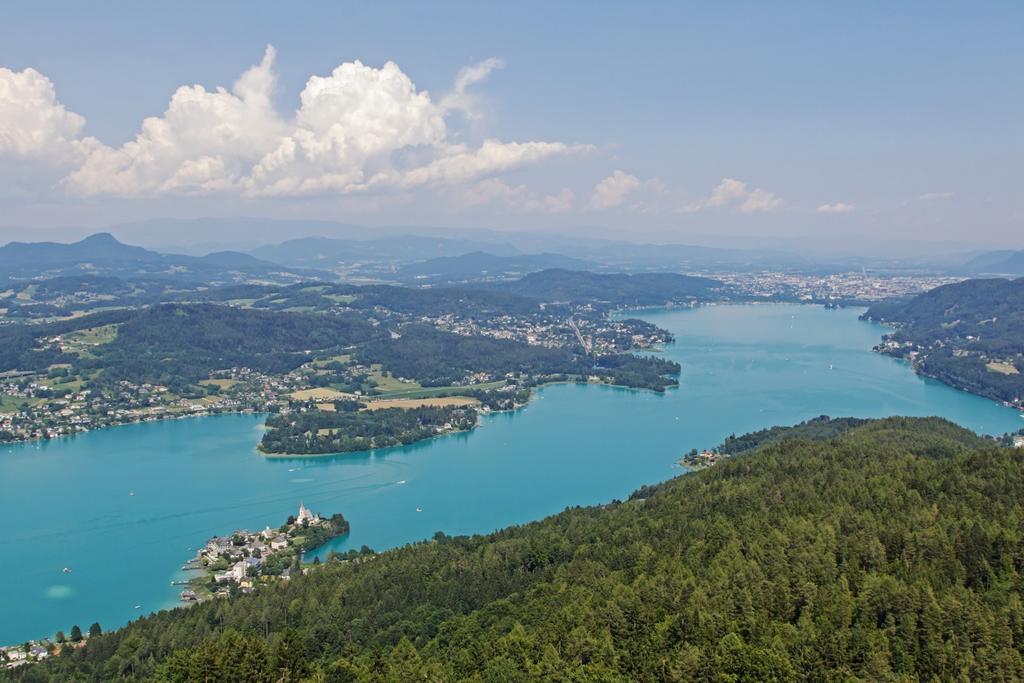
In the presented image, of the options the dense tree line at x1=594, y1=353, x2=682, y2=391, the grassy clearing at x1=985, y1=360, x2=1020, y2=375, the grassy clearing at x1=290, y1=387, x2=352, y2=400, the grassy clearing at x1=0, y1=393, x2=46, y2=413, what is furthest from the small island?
the grassy clearing at x1=985, y1=360, x2=1020, y2=375

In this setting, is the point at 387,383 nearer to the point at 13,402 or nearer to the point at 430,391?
the point at 430,391

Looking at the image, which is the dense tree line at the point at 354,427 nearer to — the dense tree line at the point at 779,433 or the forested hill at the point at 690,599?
the dense tree line at the point at 779,433

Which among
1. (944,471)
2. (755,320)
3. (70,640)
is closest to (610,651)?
(944,471)

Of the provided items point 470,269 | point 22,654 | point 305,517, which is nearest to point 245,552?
point 305,517

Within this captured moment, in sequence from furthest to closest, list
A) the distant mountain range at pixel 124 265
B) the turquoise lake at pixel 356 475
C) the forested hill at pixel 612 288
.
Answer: the distant mountain range at pixel 124 265 → the forested hill at pixel 612 288 → the turquoise lake at pixel 356 475

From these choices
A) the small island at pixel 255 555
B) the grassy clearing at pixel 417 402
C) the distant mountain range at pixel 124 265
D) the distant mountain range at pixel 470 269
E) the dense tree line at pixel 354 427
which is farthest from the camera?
the distant mountain range at pixel 470 269

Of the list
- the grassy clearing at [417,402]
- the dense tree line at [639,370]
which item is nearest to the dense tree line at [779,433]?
the dense tree line at [639,370]

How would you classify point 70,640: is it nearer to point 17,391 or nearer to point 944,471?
point 944,471

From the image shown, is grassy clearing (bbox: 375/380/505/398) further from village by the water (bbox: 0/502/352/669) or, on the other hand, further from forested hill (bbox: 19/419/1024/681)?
forested hill (bbox: 19/419/1024/681)
